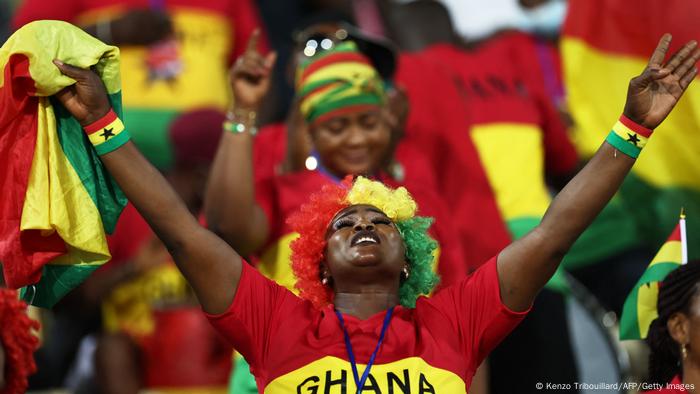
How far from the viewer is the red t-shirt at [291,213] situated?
17.9 feet

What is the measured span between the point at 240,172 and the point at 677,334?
1.61m

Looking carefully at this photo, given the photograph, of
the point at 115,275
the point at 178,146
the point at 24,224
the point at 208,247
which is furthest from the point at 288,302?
the point at 178,146

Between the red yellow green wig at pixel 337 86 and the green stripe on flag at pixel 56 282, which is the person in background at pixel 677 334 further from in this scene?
the green stripe on flag at pixel 56 282

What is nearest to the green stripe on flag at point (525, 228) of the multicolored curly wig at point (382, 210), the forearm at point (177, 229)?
the multicolored curly wig at point (382, 210)

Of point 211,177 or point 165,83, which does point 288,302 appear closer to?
point 211,177

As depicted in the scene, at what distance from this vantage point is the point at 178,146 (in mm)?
7258

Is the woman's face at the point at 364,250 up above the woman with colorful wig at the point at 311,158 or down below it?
below

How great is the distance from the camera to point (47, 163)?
4.40 metres

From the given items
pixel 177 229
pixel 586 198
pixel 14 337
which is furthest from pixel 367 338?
pixel 14 337

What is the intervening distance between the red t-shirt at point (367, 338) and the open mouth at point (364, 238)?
226 millimetres

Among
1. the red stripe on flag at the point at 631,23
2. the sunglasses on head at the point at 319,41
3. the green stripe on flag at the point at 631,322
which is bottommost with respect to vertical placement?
the green stripe on flag at the point at 631,322

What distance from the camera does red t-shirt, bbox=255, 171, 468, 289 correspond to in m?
5.46

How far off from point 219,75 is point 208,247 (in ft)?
10.8

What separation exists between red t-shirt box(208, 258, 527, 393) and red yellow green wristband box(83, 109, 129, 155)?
1.77ft
